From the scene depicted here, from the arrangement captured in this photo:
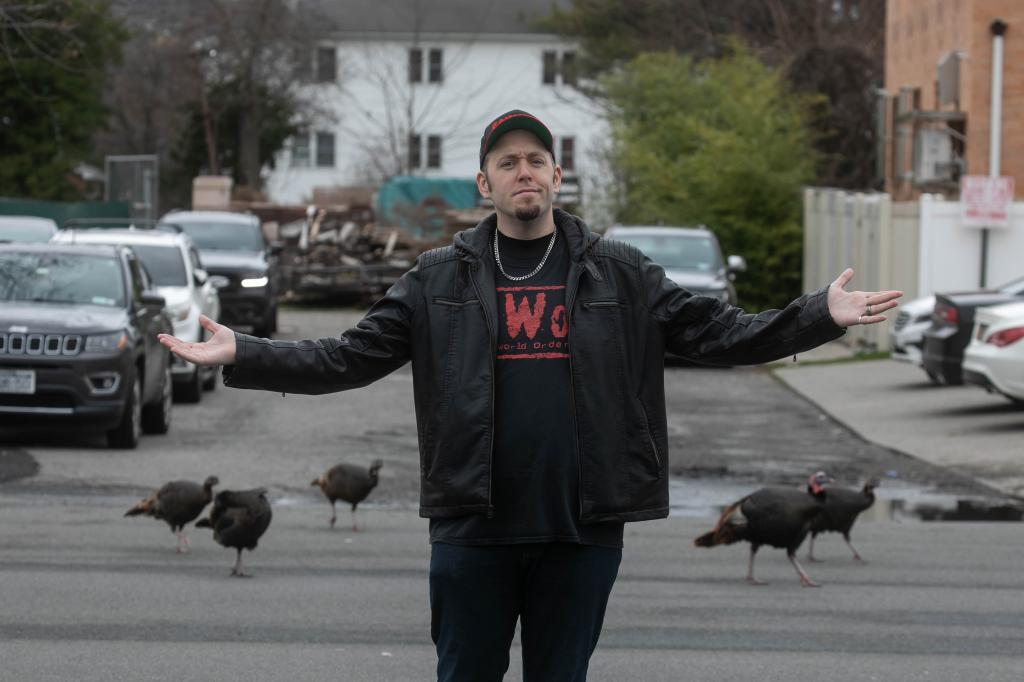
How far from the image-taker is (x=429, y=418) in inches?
174

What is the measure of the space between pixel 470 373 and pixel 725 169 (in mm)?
26436

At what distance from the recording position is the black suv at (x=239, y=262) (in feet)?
84.4

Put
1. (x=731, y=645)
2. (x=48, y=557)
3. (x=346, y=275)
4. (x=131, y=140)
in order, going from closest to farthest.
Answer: (x=731, y=645) → (x=48, y=557) → (x=346, y=275) → (x=131, y=140)

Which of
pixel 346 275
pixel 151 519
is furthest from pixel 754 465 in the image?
pixel 346 275

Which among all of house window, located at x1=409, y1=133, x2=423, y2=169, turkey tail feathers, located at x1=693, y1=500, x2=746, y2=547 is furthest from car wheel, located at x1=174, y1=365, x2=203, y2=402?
house window, located at x1=409, y1=133, x2=423, y2=169

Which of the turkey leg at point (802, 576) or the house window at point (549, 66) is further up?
the house window at point (549, 66)

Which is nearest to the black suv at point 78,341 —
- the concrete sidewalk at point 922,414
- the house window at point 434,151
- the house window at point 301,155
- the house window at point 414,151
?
the concrete sidewalk at point 922,414

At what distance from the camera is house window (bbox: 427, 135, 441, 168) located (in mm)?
70812

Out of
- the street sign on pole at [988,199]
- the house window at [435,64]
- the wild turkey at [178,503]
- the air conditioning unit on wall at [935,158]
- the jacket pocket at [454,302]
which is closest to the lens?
the jacket pocket at [454,302]

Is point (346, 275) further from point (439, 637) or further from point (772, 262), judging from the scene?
point (439, 637)

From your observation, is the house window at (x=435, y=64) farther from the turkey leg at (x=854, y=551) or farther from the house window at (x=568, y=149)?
the turkey leg at (x=854, y=551)

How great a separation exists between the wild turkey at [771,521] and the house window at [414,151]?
45440mm

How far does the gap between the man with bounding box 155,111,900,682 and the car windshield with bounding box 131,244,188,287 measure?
15441mm

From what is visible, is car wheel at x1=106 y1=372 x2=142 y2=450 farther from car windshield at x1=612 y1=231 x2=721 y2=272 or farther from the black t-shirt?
car windshield at x1=612 y1=231 x2=721 y2=272
